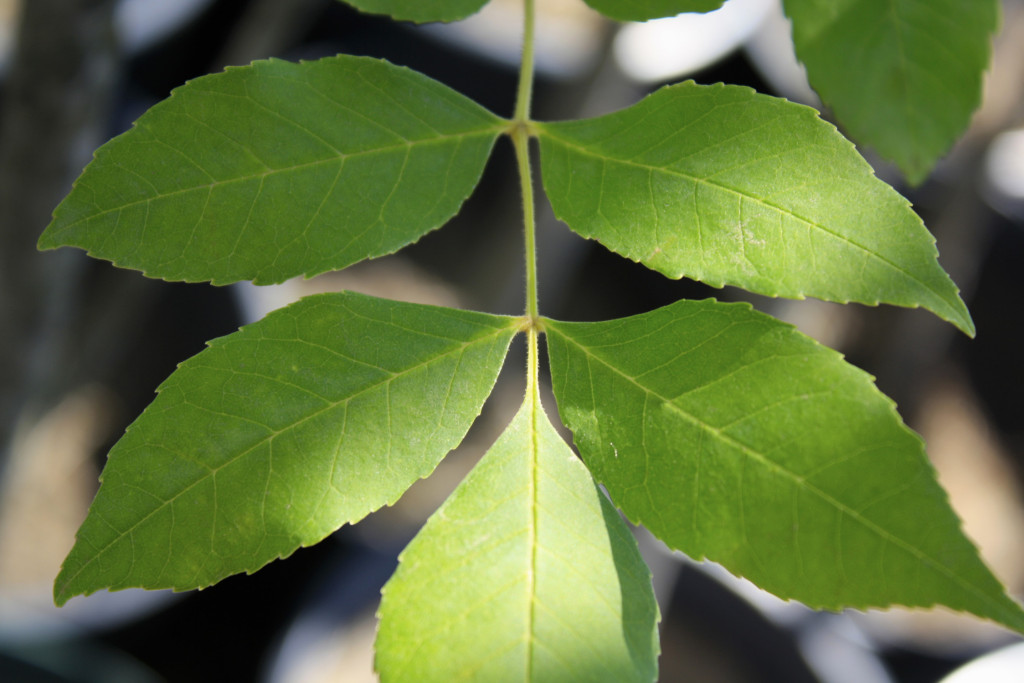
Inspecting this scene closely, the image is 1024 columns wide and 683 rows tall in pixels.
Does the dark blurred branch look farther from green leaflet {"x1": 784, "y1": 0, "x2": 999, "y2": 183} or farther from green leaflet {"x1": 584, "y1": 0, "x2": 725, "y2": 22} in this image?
green leaflet {"x1": 784, "y1": 0, "x2": 999, "y2": 183}

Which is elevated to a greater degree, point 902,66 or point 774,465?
point 902,66

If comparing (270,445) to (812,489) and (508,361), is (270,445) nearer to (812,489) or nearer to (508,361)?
(812,489)

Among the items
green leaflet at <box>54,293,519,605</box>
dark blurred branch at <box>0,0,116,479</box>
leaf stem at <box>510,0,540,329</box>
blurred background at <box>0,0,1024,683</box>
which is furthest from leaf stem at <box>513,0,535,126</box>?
blurred background at <box>0,0,1024,683</box>

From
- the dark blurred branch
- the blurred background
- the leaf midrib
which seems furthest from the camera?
the blurred background

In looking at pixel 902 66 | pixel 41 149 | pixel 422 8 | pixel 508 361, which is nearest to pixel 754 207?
pixel 902 66

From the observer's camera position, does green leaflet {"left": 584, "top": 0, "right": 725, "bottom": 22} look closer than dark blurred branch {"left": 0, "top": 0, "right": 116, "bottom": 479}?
Yes

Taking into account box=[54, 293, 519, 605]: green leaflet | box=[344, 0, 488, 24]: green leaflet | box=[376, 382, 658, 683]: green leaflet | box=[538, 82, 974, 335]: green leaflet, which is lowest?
box=[376, 382, 658, 683]: green leaflet

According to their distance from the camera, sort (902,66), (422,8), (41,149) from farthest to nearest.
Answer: (41,149) → (422,8) → (902,66)
